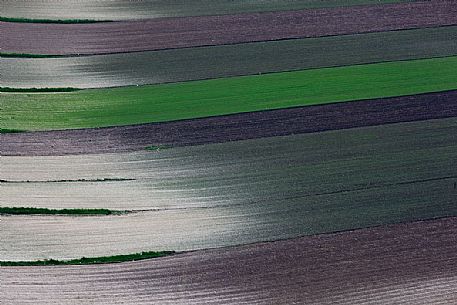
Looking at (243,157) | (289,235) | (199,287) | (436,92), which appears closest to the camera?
(199,287)

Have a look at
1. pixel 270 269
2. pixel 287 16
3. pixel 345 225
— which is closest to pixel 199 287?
pixel 270 269

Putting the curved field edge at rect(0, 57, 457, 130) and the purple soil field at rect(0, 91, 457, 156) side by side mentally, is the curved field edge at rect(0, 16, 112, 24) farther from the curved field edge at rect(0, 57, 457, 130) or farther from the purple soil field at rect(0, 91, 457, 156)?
the purple soil field at rect(0, 91, 457, 156)

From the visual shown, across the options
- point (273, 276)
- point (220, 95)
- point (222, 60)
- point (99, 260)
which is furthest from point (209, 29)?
point (273, 276)

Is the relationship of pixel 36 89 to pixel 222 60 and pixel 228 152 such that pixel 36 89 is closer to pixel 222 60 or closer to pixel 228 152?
pixel 222 60

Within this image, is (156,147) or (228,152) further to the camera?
(156,147)

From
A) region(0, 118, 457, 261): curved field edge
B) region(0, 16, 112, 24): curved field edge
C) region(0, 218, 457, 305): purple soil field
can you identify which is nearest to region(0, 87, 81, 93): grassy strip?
region(0, 118, 457, 261): curved field edge

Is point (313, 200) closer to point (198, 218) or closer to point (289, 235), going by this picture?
point (289, 235)
